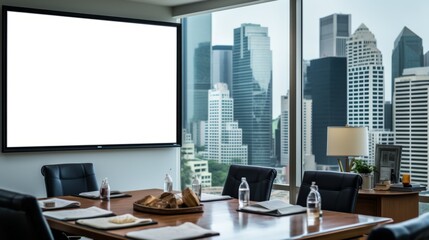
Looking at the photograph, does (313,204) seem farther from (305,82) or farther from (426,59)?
(305,82)

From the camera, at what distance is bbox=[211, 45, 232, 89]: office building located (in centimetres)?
704

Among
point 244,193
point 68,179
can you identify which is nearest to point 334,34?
point 244,193

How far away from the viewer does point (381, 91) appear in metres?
5.56

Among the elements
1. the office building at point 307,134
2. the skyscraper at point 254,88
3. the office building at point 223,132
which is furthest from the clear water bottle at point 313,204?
the office building at point 223,132

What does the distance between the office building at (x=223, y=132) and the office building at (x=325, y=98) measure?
1.06 meters

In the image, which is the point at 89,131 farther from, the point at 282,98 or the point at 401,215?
the point at 401,215

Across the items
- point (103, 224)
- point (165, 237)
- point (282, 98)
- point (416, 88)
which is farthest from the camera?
point (282, 98)

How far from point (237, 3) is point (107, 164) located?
7.30 feet

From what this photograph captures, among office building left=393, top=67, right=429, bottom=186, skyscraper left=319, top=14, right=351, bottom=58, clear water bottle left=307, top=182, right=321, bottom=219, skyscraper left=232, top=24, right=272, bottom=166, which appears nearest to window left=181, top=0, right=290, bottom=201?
skyscraper left=232, top=24, right=272, bottom=166

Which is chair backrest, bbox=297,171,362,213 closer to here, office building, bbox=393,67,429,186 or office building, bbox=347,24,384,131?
office building, bbox=393,67,429,186

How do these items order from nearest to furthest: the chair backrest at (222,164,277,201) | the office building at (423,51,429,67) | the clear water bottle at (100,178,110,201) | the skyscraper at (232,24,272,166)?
the clear water bottle at (100,178,110,201) < the chair backrest at (222,164,277,201) < the office building at (423,51,429,67) < the skyscraper at (232,24,272,166)

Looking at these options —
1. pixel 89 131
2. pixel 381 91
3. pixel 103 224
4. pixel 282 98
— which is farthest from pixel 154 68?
pixel 103 224

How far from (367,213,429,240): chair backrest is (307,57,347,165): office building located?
372cm

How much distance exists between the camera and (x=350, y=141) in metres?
5.14
